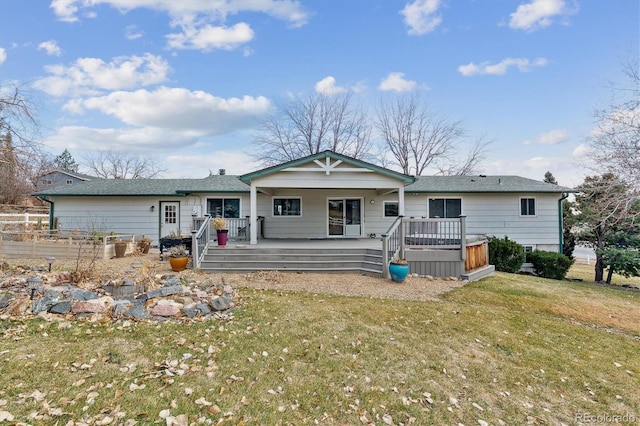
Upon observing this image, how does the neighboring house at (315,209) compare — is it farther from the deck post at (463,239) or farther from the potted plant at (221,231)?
the deck post at (463,239)

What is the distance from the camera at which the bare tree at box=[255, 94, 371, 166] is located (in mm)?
25766

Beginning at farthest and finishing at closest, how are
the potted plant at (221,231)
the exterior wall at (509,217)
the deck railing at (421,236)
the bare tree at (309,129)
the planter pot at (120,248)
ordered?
the bare tree at (309,129) < the exterior wall at (509,217) < the planter pot at (120,248) < the potted plant at (221,231) < the deck railing at (421,236)

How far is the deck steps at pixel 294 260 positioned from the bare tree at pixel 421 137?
18.7 metres

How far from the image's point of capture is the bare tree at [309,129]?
84.5 ft

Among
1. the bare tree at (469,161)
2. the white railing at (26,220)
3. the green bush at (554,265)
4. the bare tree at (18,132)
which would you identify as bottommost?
the green bush at (554,265)

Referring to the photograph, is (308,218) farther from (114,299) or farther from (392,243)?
(114,299)

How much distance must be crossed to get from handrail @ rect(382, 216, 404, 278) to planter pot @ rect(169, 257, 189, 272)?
557cm

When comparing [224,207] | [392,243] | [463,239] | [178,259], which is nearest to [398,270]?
[392,243]

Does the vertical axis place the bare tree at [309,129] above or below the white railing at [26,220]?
above

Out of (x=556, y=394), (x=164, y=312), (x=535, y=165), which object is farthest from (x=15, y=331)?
(x=535, y=165)

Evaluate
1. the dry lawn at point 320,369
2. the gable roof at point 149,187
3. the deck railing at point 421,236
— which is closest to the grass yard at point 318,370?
the dry lawn at point 320,369

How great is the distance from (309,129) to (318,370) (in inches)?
952

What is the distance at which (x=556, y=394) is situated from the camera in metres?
3.31

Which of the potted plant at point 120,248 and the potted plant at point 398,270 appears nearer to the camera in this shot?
the potted plant at point 398,270
